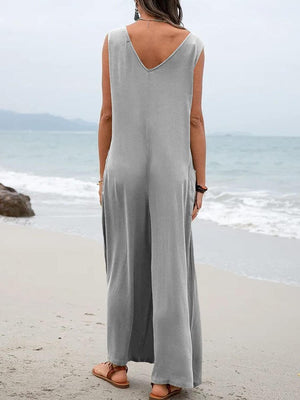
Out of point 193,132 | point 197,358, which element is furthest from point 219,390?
point 193,132

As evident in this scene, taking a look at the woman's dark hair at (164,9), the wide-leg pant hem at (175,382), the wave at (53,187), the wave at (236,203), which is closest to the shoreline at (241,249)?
the wave at (236,203)

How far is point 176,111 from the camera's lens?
2.63 m

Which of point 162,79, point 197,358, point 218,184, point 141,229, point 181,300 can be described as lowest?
point 218,184

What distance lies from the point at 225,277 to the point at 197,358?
2.88 metres

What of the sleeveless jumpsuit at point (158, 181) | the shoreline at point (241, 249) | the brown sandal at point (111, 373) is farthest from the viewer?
the shoreline at point (241, 249)

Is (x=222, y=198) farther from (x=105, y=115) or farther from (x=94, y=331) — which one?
(x=105, y=115)

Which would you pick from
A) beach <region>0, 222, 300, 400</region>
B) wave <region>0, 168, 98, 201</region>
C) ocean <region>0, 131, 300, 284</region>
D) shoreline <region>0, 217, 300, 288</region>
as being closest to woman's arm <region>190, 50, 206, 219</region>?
beach <region>0, 222, 300, 400</region>

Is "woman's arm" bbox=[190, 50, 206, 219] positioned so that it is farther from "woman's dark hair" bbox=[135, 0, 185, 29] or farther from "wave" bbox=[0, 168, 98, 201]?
"wave" bbox=[0, 168, 98, 201]

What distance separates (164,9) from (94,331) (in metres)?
2.08

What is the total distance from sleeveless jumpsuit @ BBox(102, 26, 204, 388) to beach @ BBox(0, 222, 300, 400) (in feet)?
1.24

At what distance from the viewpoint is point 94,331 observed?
3.83m

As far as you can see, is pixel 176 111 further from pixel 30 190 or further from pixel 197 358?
pixel 30 190

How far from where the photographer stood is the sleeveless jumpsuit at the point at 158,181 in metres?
2.61

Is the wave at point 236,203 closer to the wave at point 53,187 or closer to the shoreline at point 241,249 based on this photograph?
the wave at point 53,187
